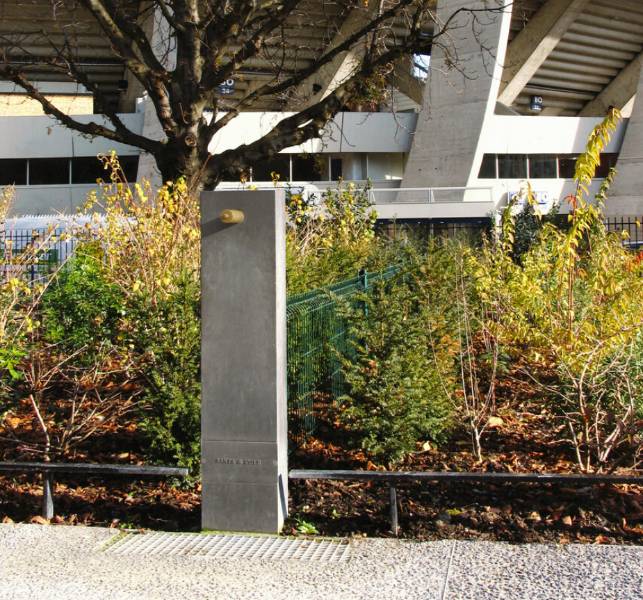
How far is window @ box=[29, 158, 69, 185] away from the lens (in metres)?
39.5

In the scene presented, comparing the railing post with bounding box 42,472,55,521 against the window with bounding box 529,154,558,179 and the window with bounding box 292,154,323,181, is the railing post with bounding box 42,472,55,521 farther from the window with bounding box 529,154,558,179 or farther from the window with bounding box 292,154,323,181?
the window with bounding box 529,154,558,179

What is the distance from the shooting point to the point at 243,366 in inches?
210

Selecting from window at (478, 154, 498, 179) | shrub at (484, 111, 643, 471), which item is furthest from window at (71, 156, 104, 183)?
shrub at (484, 111, 643, 471)

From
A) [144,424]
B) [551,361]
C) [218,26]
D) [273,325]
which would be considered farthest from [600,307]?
[218,26]

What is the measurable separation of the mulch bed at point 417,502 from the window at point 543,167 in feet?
115

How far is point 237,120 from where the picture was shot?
37531 millimetres

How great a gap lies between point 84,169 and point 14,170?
11.1 ft

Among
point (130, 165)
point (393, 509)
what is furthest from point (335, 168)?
point (393, 509)

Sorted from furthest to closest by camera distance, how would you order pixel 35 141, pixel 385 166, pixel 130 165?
pixel 130 165, pixel 385 166, pixel 35 141

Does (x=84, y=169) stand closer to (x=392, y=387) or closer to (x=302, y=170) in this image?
(x=302, y=170)

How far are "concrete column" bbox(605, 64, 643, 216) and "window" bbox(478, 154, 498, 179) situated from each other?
5.50m

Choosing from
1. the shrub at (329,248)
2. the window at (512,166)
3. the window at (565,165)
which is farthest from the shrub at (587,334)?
the window at (565,165)

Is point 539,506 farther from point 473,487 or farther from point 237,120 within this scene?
point 237,120

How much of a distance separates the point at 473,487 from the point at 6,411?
3.69m
